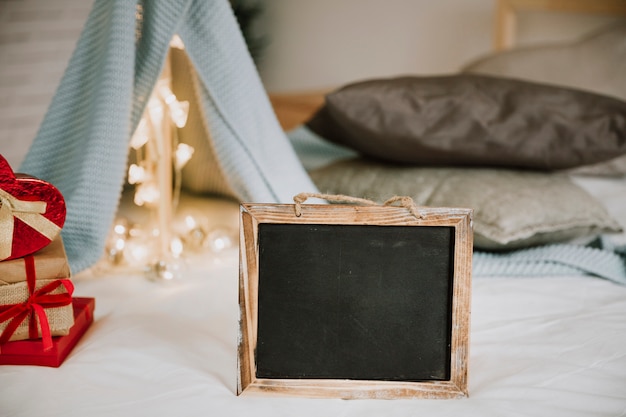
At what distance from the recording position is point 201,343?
0.80 meters

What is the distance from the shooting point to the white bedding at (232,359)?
2.13ft

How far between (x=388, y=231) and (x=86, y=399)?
14.6 inches

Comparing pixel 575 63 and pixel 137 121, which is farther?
pixel 575 63

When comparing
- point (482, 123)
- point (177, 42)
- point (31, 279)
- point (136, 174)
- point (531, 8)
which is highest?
point (531, 8)

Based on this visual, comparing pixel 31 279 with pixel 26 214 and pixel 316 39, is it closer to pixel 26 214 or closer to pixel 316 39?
pixel 26 214

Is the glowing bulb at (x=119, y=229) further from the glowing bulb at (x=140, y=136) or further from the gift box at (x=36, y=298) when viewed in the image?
the gift box at (x=36, y=298)

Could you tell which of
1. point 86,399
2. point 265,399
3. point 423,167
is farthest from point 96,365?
point 423,167

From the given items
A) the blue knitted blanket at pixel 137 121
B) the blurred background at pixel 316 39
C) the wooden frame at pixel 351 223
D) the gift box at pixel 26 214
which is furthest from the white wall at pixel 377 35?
the gift box at pixel 26 214

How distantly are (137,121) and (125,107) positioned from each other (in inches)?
1.8

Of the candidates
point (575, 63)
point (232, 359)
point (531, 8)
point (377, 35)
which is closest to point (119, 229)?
point (232, 359)

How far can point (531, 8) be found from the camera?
226 centimetres

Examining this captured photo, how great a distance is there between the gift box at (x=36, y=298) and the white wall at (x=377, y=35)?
2.10 metres

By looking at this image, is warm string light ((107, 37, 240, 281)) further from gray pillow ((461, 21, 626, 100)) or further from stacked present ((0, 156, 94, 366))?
gray pillow ((461, 21, 626, 100))

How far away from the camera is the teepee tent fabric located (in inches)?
37.9
